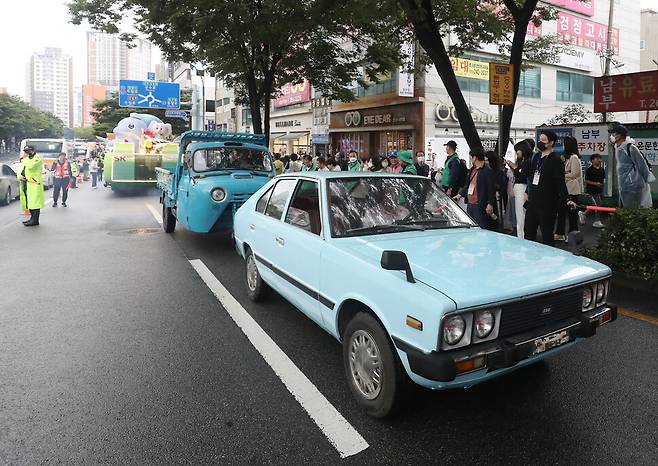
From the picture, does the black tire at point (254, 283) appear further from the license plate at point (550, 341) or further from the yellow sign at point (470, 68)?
the yellow sign at point (470, 68)

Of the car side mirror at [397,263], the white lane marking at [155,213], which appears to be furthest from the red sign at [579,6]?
the car side mirror at [397,263]

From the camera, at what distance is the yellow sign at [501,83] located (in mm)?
7125

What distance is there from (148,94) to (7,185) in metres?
20.9

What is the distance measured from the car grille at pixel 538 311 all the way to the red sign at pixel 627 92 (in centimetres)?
1174

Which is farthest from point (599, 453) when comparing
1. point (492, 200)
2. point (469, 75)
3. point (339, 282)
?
point (469, 75)

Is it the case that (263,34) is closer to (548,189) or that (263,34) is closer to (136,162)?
(548,189)

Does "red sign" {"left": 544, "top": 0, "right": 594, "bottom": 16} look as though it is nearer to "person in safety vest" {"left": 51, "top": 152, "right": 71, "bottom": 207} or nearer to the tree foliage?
"person in safety vest" {"left": 51, "top": 152, "right": 71, "bottom": 207}

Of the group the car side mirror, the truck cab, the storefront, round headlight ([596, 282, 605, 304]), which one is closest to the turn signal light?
the car side mirror

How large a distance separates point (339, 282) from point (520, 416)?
1362 millimetres

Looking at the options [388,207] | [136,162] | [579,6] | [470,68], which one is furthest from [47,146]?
[579,6]

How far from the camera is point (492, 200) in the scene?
6926 millimetres

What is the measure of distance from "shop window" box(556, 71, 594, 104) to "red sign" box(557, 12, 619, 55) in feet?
6.36

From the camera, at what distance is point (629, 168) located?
7.60 metres

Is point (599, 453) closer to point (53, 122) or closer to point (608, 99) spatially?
point (608, 99)
